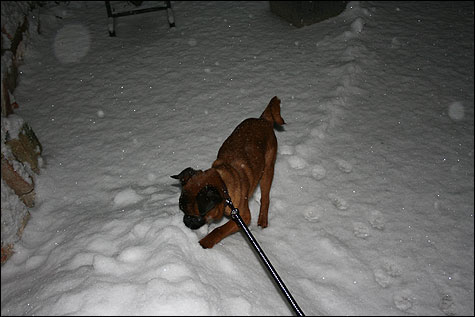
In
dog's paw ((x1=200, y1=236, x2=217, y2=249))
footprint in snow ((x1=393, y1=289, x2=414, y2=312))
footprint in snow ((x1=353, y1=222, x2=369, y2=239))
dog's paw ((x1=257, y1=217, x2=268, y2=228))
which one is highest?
dog's paw ((x1=200, y1=236, x2=217, y2=249))

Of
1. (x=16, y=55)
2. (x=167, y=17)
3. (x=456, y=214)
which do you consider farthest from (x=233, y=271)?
(x=167, y=17)

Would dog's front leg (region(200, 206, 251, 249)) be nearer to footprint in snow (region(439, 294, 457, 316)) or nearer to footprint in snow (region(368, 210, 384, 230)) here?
footprint in snow (region(368, 210, 384, 230))

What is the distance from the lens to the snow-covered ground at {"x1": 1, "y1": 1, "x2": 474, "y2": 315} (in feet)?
7.22

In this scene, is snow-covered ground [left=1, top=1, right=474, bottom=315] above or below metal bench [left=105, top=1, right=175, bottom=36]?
below

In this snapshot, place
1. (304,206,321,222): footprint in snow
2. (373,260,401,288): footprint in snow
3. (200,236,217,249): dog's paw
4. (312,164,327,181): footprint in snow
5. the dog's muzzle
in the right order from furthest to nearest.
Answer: (312,164,327,181): footprint in snow < (304,206,321,222): footprint in snow < (373,260,401,288): footprint in snow < (200,236,217,249): dog's paw < the dog's muzzle

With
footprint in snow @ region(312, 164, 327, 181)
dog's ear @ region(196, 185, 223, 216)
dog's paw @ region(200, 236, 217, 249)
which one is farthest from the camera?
footprint in snow @ region(312, 164, 327, 181)

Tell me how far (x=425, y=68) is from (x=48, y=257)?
16.9 feet

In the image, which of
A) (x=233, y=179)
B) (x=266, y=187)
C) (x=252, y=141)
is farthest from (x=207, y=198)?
(x=266, y=187)

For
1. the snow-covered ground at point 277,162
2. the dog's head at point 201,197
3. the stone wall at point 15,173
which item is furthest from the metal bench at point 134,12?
the dog's head at point 201,197

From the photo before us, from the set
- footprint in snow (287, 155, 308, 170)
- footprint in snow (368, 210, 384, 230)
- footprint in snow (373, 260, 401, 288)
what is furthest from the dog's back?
footprint in snow (373, 260, 401, 288)

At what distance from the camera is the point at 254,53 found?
5.45 m

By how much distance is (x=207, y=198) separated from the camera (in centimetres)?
203

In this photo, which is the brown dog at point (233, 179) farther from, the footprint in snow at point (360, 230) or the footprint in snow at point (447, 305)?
the footprint in snow at point (447, 305)

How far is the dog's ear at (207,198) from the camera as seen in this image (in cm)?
202
